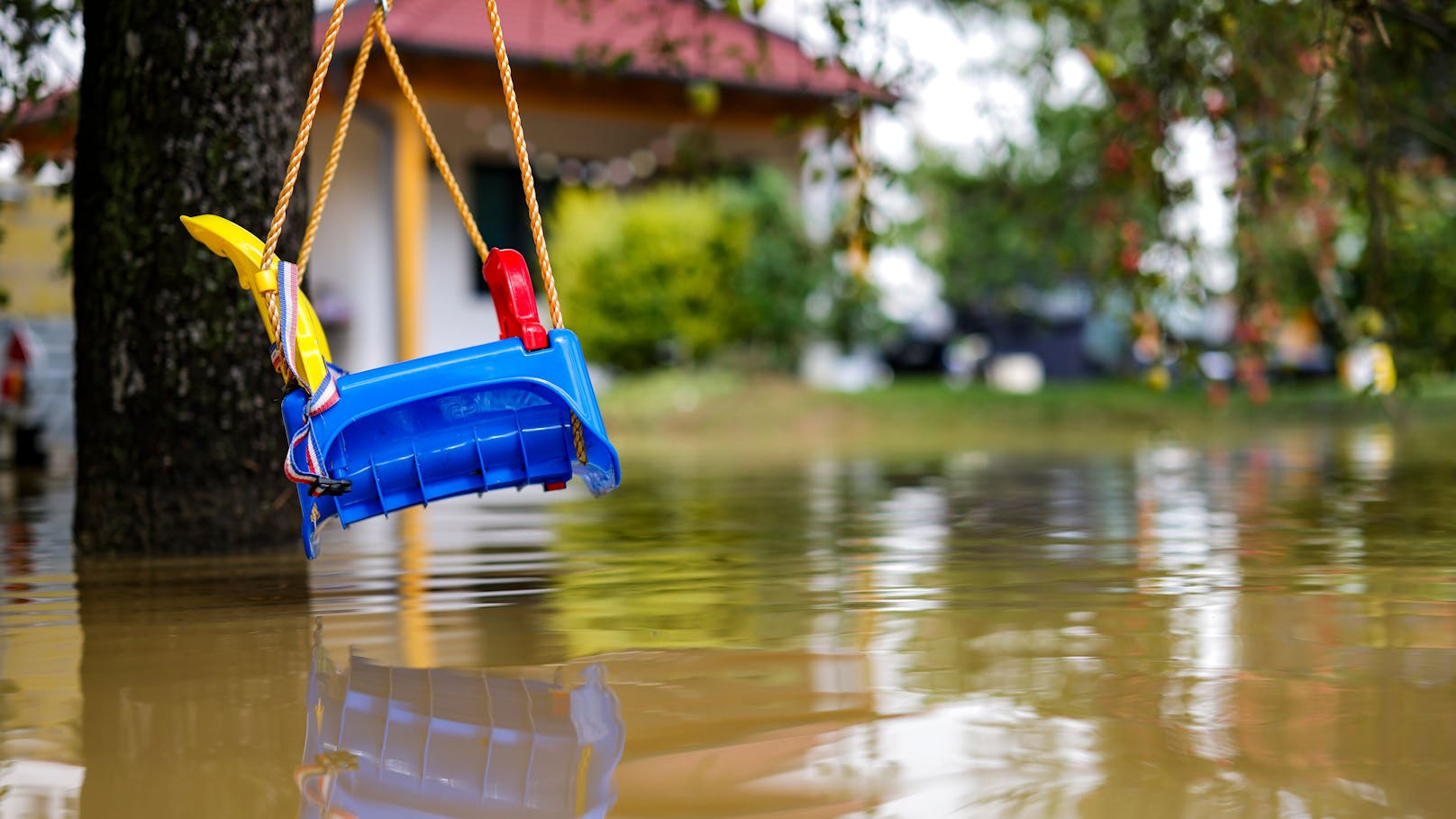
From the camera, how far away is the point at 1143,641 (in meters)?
3.60

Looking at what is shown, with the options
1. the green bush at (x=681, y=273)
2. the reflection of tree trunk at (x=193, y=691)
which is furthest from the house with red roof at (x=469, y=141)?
the reflection of tree trunk at (x=193, y=691)

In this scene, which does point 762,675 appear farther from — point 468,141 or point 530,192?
point 468,141

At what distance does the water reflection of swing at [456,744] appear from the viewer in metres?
2.38

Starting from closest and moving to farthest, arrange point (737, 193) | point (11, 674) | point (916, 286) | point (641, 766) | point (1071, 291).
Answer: point (641, 766) < point (11, 674) < point (737, 193) < point (916, 286) < point (1071, 291)

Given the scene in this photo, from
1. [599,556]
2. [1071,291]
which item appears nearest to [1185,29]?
[599,556]

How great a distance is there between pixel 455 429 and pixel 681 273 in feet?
44.6

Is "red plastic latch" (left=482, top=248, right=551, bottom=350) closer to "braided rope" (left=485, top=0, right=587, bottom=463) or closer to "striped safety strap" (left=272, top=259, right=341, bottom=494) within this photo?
"braided rope" (left=485, top=0, right=587, bottom=463)

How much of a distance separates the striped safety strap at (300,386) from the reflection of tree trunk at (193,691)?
1.40 ft

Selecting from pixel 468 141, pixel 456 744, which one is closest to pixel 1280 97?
pixel 456 744

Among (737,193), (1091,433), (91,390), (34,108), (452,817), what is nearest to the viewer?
(452,817)

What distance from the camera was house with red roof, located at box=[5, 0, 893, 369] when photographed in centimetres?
1700

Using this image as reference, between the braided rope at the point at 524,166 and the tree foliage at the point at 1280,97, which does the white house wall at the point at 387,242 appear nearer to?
the tree foliage at the point at 1280,97

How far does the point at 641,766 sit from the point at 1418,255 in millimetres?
12666

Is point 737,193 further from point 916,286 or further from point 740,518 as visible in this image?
point 740,518
